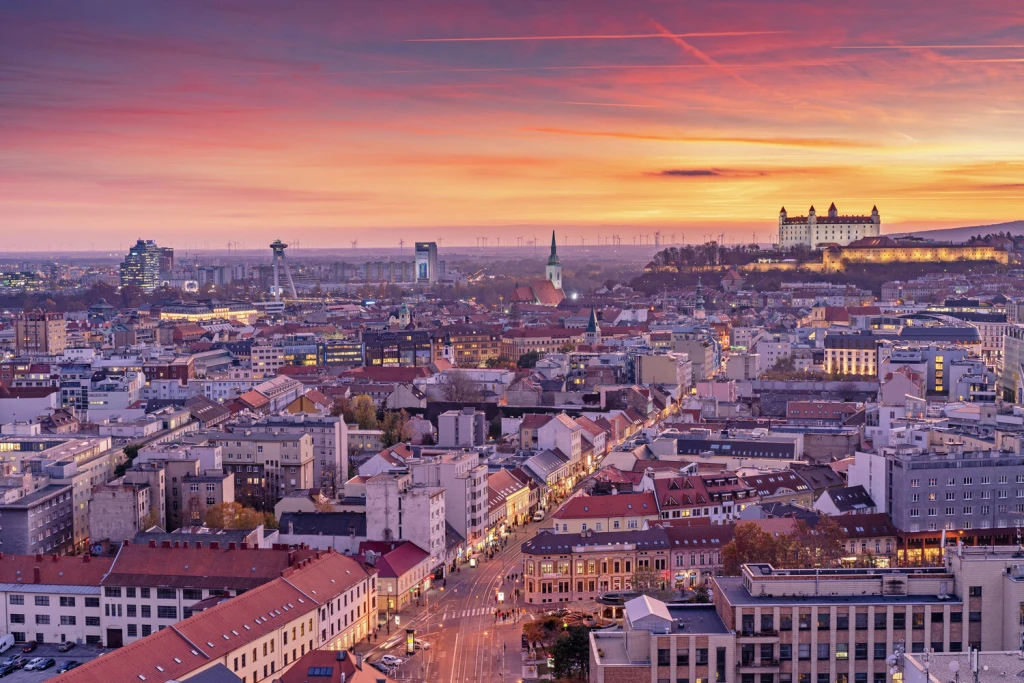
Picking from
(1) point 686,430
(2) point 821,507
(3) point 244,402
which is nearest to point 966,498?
(2) point 821,507

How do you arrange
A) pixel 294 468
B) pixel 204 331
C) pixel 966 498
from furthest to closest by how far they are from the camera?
pixel 204 331 < pixel 294 468 < pixel 966 498

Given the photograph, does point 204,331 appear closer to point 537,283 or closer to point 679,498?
point 537,283

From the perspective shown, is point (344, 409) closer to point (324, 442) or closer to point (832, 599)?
point (324, 442)

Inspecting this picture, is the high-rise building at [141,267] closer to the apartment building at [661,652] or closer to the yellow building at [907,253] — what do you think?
the yellow building at [907,253]

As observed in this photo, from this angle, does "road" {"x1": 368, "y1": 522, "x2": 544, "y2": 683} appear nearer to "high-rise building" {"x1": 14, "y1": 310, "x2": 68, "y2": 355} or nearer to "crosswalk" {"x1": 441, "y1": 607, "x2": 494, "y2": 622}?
"crosswalk" {"x1": 441, "y1": 607, "x2": 494, "y2": 622}

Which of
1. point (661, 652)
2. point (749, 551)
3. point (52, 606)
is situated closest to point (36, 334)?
point (52, 606)

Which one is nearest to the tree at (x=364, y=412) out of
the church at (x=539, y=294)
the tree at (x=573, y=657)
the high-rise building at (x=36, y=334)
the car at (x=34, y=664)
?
the car at (x=34, y=664)

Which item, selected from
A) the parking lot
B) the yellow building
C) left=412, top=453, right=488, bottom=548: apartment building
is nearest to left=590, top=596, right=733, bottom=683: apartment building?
the parking lot
